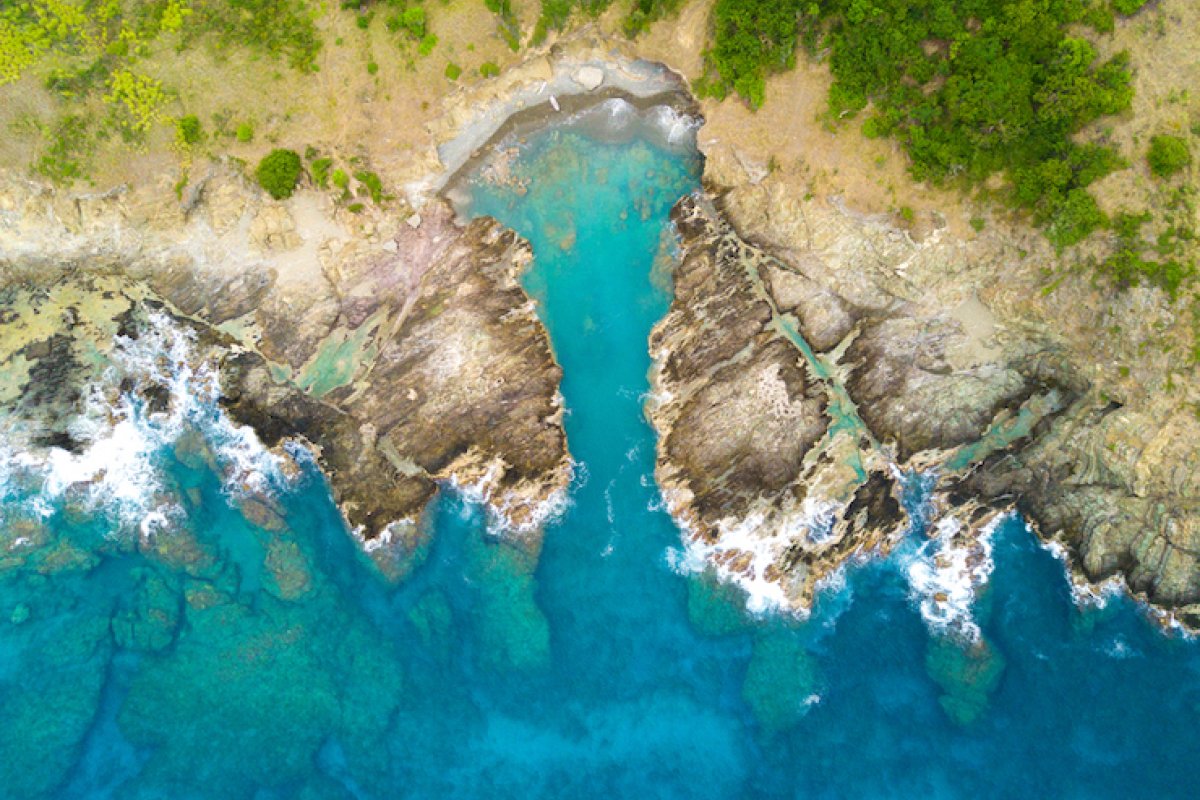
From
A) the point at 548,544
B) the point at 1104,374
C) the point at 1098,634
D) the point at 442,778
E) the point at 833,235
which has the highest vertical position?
the point at 833,235

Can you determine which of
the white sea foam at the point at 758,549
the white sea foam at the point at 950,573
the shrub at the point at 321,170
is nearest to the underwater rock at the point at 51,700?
the shrub at the point at 321,170

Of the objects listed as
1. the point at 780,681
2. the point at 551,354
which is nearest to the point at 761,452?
the point at 780,681

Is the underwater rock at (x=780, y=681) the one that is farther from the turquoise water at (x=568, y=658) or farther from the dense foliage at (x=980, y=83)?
the dense foliage at (x=980, y=83)

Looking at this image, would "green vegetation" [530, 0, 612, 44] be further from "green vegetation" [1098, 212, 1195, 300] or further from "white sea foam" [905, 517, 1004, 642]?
"white sea foam" [905, 517, 1004, 642]

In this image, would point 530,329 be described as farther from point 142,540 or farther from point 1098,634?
point 1098,634

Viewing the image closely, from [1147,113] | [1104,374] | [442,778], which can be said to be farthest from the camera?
→ [442,778]

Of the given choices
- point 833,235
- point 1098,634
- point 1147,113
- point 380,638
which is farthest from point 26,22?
point 1098,634

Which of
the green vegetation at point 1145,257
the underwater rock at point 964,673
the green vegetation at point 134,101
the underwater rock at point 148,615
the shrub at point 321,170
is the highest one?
the green vegetation at point 134,101

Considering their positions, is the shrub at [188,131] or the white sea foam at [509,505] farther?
the white sea foam at [509,505]
